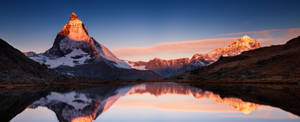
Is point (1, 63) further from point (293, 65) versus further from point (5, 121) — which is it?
point (293, 65)

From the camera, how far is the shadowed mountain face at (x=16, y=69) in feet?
424

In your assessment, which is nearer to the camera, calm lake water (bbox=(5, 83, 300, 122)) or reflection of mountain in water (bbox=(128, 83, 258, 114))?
calm lake water (bbox=(5, 83, 300, 122))

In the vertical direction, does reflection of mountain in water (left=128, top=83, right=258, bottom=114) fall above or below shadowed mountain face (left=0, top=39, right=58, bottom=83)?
below

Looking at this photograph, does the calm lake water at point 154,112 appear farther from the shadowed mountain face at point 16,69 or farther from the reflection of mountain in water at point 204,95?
the shadowed mountain face at point 16,69

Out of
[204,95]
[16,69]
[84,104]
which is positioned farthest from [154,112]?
[16,69]

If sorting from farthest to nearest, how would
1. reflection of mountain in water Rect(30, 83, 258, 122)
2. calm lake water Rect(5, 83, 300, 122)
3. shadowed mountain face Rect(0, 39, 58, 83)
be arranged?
shadowed mountain face Rect(0, 39, 58, 83)
reflection of mountain in water Rect(30, 83, 258, 122)
calm lake water Rect(5, 83, 300, 122)

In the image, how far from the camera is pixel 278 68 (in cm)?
15775

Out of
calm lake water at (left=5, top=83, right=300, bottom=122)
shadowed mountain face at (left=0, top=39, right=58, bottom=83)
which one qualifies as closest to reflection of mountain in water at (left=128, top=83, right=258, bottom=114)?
calm lake water at (left=5, top=83, right=300, bottom=122)

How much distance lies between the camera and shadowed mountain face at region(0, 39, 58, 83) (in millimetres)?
129250

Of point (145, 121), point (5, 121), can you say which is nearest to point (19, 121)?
point (5, 121)

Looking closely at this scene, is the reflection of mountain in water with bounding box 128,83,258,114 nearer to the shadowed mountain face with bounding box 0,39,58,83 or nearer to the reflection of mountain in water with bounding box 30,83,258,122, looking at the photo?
the reflection of mountain in water with bounding box 30,83,258,122

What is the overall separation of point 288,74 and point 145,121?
5329 inches

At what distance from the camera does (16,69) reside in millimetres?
141375

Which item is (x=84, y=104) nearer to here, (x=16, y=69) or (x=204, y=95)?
(x=204, y=95)
